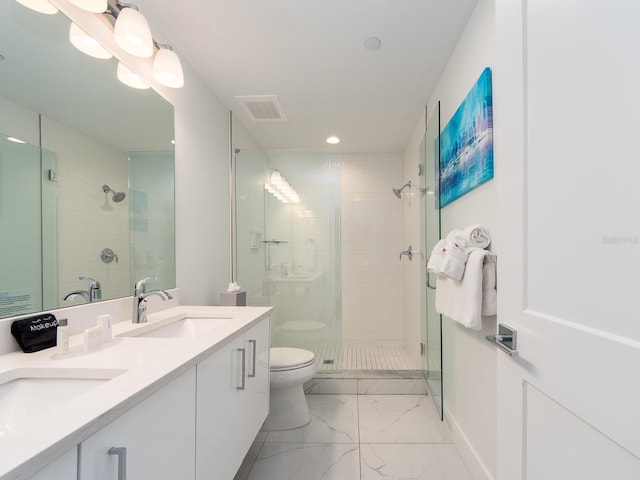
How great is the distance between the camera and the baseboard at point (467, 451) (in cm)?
156

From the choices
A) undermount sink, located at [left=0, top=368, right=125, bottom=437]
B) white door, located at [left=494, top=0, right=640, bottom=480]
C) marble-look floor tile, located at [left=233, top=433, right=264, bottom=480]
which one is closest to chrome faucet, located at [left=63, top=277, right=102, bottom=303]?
undermount sink, located at [left=0, top=368, right=125, bottom=437]

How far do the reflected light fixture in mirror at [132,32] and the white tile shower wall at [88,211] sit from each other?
45 cm

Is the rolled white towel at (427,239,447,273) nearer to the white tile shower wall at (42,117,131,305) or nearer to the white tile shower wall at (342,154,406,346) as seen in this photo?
the white tile shower wall at (42,117,131,305)

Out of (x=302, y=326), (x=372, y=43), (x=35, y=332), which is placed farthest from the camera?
(x=302, y=326)

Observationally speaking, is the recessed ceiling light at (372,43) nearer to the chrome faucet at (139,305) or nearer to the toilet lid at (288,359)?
the chrome faucet at (139,305)

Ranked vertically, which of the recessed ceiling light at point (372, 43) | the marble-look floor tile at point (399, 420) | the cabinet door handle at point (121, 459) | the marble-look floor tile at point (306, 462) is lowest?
the marble-look floor tile at point (399, 420)

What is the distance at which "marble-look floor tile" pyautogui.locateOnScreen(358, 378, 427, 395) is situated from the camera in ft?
8.79

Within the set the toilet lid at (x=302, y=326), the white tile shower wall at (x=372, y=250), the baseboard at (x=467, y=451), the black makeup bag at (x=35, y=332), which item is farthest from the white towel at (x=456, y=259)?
the white tile shower wall at (x=372, y=250)

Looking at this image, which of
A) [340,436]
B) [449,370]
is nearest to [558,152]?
[449,370]

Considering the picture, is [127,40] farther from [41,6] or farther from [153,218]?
[153,218]

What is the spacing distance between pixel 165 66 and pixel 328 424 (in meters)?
2.29

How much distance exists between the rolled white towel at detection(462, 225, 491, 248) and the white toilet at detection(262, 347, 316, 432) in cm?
134

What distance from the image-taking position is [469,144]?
1633mm

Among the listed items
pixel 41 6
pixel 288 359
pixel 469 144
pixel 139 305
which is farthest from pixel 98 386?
pixel 469 144
